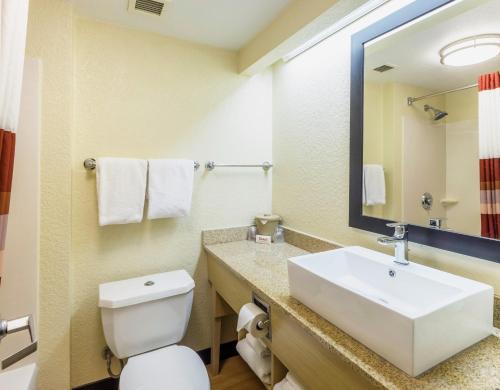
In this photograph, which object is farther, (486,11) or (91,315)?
(91,315)

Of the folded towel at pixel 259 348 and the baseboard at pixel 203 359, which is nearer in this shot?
the folded towel at pixel 259 348

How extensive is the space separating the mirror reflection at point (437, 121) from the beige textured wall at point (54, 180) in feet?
4.73

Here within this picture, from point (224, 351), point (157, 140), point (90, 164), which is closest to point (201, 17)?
point (157, 140)

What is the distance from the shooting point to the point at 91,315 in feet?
5.00

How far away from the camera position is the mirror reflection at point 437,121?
0.92 m

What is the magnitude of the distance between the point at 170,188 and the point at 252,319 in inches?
33.0

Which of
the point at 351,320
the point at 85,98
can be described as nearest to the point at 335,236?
the point at 351,320

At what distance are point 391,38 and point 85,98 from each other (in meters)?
1.51

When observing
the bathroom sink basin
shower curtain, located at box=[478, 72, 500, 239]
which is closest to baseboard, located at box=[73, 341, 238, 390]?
the bathroom sink basin

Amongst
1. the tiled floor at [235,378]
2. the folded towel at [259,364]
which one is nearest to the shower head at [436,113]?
the folded towel at [259,364]

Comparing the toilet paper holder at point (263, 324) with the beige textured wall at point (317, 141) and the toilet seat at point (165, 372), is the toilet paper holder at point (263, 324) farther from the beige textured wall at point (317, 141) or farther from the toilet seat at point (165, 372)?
the beige textured wall at point (317, 141)

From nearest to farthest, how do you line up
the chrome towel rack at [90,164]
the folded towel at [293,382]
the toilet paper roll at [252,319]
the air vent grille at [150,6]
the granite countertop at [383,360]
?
Result: the granite countertop at [383,360]
the folded towel at [293,382]
the toilet paper roll at [252,319]
the air vent grille at [150,6]
the chrome towel rack at [90,164]

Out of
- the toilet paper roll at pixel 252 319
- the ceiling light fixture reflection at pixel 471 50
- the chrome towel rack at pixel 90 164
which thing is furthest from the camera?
the chrome towel rack at pixel 90 164

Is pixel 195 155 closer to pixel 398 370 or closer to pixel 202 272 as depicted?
pixel 202 272
